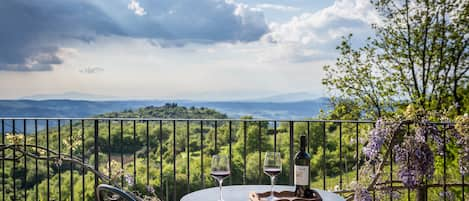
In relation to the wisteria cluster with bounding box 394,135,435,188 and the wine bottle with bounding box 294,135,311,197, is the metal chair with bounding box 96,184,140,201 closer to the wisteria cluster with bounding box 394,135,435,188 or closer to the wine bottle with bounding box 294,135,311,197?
the wine bottle with bounding box 294,135,311,197

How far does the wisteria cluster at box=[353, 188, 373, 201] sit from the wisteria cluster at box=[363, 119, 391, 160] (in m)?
0.27

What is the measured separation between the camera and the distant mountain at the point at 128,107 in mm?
9531

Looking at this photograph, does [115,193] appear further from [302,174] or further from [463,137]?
[463,137]

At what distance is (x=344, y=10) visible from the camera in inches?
368

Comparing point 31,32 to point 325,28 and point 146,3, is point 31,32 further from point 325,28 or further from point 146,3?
point 325,28

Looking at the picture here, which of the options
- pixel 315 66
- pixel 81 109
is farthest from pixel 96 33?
pixel 315 66

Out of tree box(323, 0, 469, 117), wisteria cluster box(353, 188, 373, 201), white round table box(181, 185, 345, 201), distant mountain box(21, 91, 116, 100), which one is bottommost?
wisteria cluster box(353, 188, 373, 201)

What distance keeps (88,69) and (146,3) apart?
211 cm

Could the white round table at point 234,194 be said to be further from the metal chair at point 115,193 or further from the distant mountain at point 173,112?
the distant mountain at point 173,112

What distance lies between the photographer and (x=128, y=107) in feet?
34.8

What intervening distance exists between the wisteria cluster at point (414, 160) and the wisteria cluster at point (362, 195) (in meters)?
0.32

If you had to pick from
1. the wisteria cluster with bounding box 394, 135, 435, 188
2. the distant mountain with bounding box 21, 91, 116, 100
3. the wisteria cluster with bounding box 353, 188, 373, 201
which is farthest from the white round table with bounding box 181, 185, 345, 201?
the distant mountain with bounding box 21, 91, 116, 100

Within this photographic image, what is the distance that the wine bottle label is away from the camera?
1975 mm

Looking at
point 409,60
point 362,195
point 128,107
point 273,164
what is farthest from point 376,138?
point 128,107
